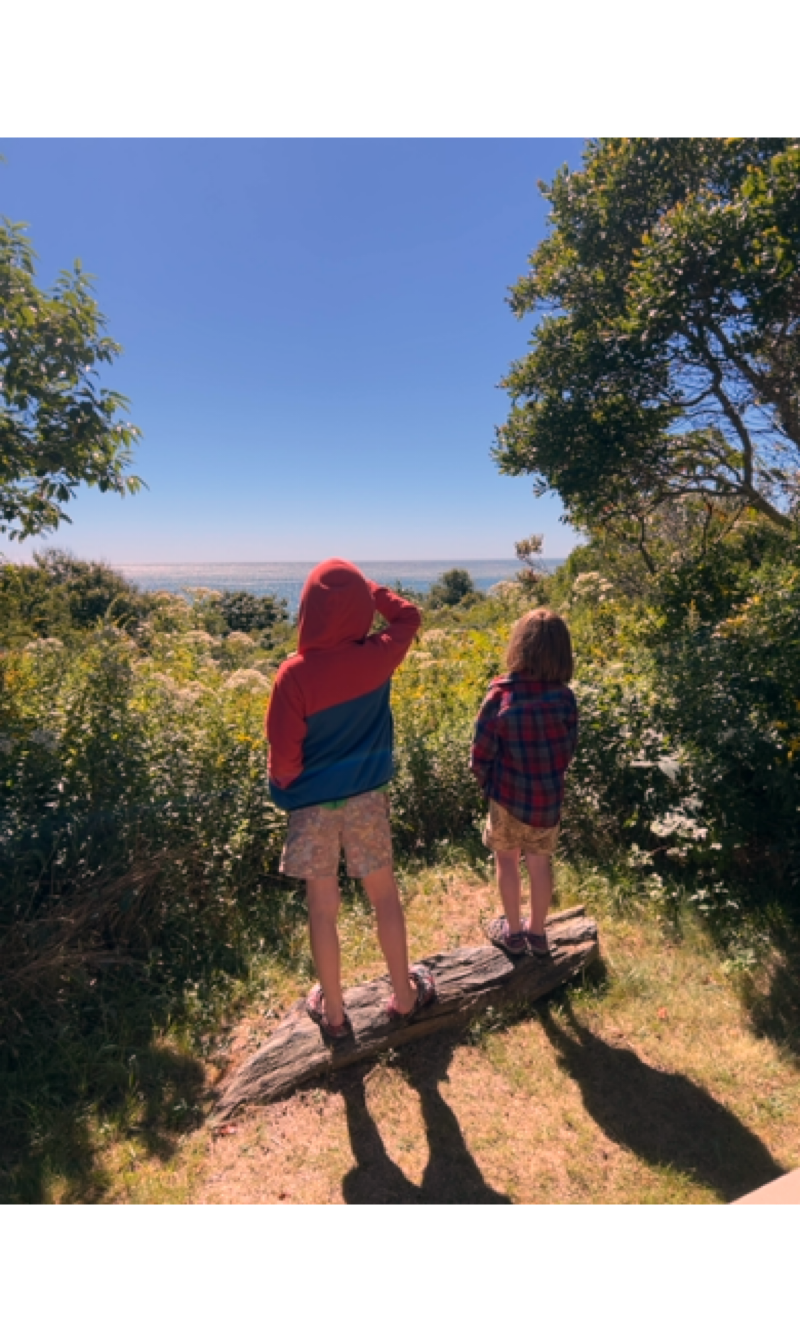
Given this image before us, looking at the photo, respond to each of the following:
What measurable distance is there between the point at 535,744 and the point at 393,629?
2.79ft

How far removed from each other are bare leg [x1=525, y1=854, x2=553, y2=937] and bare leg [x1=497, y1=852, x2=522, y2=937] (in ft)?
0.22

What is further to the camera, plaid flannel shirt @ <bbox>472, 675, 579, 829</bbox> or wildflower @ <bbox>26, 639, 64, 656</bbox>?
wildflower @ <bbox>26, 639, 64, 656</bbox>

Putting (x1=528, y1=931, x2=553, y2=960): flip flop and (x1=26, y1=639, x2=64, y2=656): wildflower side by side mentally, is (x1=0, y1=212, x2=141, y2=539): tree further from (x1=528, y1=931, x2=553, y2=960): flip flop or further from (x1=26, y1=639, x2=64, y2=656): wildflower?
(x1=528, y1=931, x2=553, y2=960): flip flop

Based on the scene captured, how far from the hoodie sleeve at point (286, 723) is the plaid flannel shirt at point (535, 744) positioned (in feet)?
3.21

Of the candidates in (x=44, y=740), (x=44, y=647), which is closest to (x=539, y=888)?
(x=44, y=740)

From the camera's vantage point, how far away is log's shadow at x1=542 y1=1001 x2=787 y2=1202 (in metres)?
2.01

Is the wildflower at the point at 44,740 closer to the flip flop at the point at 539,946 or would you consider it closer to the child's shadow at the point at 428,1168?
the child's shadow at the point at 428,1168

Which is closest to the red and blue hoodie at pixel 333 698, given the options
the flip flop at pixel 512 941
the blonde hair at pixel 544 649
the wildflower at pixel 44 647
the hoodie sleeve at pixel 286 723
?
the hoodie sleeve at pixel 286 723

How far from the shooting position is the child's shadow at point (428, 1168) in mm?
1938

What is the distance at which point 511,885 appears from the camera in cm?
280

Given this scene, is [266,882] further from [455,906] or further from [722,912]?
[722,912]

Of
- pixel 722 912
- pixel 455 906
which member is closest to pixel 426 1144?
pixel 455 906

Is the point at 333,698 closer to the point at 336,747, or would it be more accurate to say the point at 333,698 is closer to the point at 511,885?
the point at 336,747

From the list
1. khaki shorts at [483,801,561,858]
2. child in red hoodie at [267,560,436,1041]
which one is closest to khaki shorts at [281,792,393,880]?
child in red hoodie at [267,560,436,1041]
